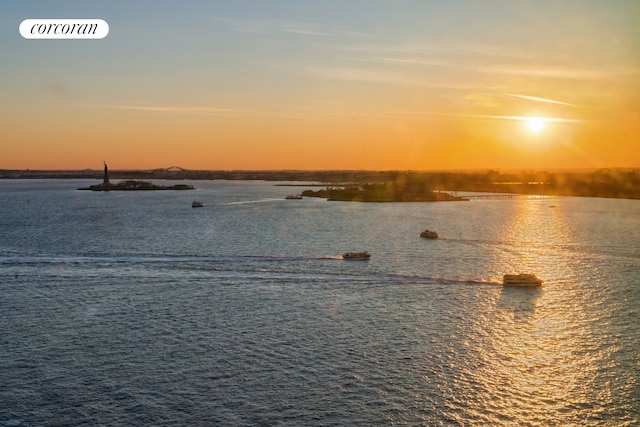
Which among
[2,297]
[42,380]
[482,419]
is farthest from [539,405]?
[2,297]

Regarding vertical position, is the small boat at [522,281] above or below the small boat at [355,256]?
below

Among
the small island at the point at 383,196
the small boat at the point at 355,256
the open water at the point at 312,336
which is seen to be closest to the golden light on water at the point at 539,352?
the open water at the point at 312,336

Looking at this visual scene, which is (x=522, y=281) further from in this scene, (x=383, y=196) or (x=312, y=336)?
(x=383, y=196)

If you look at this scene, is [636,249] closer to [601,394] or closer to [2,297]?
[601,394]

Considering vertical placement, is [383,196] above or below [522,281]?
above

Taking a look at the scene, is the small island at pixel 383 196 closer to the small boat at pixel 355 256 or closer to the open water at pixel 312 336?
the open water at pixel 312 336

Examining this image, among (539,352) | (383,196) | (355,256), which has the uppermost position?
(383,196)

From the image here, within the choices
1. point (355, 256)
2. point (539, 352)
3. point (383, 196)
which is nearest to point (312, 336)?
point (539, 352)
